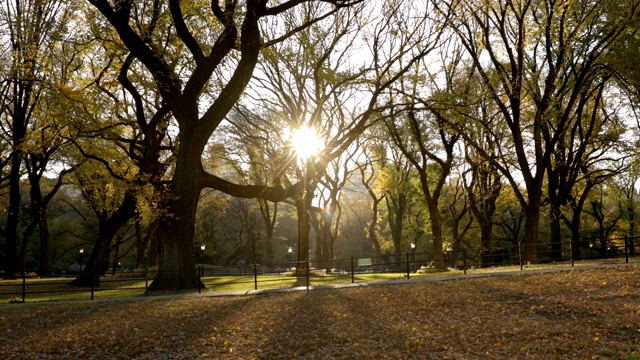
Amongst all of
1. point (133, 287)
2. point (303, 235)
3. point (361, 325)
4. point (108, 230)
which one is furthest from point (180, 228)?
point (361, 325)

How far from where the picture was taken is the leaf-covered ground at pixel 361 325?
9492mm

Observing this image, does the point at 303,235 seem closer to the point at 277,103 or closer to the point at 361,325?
the point at 277,103

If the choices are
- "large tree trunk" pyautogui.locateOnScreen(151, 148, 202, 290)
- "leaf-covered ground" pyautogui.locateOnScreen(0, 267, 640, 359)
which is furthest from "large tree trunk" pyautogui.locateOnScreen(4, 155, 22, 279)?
"leaf-covered ground" pyautogui.locateOnScreen(0, 267, 640, 359)

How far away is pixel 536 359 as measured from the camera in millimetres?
8336

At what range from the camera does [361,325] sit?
11.9 metres

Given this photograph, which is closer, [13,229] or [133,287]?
[133,287]

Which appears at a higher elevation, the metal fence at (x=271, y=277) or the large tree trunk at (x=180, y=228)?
the large tree trunk at (x=180, y=228)

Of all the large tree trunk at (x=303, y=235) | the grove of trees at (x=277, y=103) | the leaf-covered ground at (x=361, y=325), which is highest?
the grove of trees at (x=277, y=103)

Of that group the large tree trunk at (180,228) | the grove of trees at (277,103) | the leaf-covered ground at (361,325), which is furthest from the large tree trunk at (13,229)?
the leaf-covered ground at (361,325)

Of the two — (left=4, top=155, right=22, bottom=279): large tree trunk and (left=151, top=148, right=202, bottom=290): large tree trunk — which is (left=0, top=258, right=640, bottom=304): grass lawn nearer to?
(left=151, top=148, right=202, bottom=290): large tree trunk

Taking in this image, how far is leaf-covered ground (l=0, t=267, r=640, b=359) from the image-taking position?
9.49 metres

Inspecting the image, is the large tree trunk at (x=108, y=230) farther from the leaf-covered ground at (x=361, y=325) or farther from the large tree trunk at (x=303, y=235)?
the leaf-covered ground at (x=361, y=325)

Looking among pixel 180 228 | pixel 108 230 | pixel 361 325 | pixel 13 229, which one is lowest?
pixel 361 325

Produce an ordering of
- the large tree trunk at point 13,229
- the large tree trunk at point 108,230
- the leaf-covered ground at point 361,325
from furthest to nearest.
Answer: the large tree trunk at point 13,229 → the large tree trunk at point 108,230 → the leaf-covered ground at point 361,325
